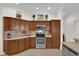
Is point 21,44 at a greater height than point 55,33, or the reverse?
point 55,33

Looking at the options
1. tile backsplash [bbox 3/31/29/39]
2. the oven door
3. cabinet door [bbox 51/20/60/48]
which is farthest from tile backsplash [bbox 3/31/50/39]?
the oven door

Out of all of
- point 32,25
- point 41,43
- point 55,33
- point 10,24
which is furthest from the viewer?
point 32,25

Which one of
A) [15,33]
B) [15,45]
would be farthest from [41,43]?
[15,45]

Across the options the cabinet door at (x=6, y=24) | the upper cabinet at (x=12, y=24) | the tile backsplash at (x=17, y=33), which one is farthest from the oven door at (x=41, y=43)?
the cabinet door at (x=6, y=24)

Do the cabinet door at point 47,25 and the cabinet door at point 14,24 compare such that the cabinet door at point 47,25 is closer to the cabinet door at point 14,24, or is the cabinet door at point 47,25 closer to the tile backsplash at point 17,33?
the tile backsplash at point 17,33

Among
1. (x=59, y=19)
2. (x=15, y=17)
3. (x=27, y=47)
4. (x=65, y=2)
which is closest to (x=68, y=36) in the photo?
(x=59, y=19)

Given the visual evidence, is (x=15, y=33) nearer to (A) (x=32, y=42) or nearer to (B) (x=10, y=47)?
(B) (x=10, y=47)

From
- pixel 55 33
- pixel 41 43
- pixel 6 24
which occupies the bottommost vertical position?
pixel 41 43

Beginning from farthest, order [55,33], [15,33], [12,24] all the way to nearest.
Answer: [55,33]
[15,33]
[12,24]

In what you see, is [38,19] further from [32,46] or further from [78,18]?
[78,18]

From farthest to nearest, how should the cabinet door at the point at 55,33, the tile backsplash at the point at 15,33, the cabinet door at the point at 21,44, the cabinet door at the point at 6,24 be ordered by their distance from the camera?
the cabinet door at the point at 55,33, the cabinet door at the point at 21,44, the tile backsplash at the point at 15,33, the cabinet door at the point at 6,24

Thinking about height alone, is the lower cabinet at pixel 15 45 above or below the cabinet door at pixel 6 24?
below

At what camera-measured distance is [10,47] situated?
5.97 m

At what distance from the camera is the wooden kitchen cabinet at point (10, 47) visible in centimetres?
580
